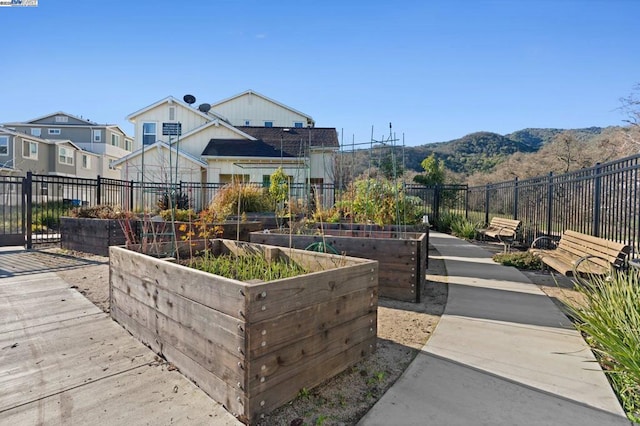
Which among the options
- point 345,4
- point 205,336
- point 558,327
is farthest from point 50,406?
point 345,4

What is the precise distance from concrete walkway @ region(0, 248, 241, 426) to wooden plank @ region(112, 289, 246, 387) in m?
0.20

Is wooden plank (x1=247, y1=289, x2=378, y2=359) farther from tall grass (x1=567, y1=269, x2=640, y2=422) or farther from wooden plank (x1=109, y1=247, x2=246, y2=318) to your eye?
tall grass (x1=567, y1=269, x2=640, y2=422)

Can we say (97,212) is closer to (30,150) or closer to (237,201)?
(237,201)

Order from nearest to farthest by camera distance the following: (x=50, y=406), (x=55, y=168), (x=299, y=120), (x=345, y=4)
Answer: (x=50, y=406) → (x=345, y=4) → (x=299, y=120) → (x=55, y=168)

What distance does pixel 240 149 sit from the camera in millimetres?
19656

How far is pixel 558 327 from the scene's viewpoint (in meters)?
3.75

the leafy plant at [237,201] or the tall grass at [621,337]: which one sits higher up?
the leafy plant at [237,201]

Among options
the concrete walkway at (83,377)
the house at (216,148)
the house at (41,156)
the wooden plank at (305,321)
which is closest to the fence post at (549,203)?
the wooden plank at (305,321)

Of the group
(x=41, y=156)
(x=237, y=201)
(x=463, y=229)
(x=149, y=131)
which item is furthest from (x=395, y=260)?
(x=41, y=156)

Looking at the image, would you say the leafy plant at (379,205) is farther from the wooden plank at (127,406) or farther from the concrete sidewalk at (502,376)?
the wooden plank at (127,406)

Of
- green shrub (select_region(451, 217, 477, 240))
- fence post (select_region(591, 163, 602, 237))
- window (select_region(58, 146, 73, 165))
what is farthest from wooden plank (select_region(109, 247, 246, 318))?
window (select_region(58, 146, 73, 165))

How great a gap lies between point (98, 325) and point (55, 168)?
123 ft

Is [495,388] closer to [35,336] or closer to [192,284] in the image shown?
[192,284]

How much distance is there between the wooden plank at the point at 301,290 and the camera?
81.7 inches
